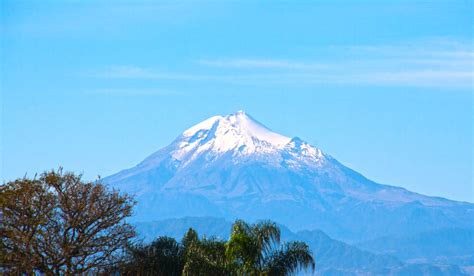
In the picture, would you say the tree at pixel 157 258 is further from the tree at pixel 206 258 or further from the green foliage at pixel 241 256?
the tree at pixel 206 258

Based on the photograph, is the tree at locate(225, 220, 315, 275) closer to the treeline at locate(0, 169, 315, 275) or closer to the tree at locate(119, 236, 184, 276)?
the treeline at locate(0, 169, 315, 275)

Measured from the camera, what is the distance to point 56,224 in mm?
48750

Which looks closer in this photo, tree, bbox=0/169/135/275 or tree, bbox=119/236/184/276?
tree, bbox=0/169/135/275

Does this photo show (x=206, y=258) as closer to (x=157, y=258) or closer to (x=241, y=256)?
(x=241, y=256)

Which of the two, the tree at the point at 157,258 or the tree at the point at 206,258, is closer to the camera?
the tree at the point at 206,258

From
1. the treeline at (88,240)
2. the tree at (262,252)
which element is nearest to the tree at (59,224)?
the treeline at (88,240)

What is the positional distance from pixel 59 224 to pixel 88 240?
4.62 ft

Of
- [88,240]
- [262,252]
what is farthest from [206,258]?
[88,240]

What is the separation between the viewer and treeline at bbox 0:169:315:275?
4694 centimetres

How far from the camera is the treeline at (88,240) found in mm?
46938

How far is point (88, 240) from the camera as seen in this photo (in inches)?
1928

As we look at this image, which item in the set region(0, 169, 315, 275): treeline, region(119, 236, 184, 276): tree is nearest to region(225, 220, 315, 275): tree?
region(0, 169, 315, 275): treeline

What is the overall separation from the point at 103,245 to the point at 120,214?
1686mm

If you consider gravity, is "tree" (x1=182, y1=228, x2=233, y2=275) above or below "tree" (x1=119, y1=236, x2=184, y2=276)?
below
